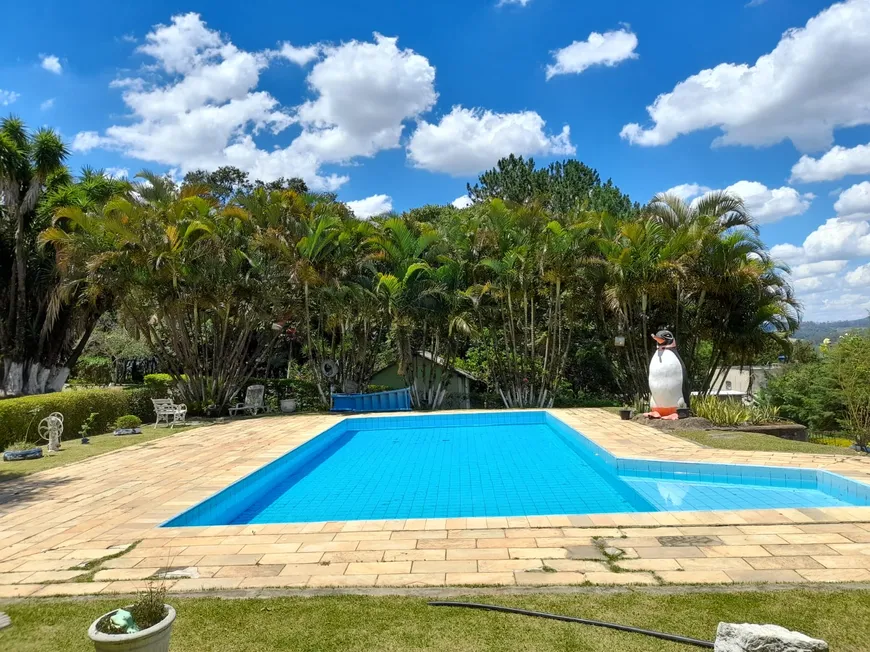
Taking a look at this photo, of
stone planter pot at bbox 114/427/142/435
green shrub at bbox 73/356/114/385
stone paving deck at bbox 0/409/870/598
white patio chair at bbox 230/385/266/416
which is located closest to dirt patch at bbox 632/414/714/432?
stone paving deck at bbox 0/409/870/598

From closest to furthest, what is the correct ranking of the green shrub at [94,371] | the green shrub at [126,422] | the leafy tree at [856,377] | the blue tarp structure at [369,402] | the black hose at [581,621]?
1. the black hose at [581,621]
2. the leafy tree at [856,377]
3. the green shrub at [126,422]
4. the blue tarp structure at [369,402]
5. the green shrub at [94,371]

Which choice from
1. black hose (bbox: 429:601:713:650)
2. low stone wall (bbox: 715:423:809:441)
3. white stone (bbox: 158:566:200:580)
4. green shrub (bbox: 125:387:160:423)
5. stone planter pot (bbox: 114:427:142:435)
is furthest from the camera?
green shrub (bbox: 125:387:160:423)

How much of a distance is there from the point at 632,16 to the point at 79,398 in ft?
48.5

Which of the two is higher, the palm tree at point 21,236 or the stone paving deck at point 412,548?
the palm tree at point 21,236

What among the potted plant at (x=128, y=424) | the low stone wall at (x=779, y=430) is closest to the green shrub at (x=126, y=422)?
the potted plant at (x=128, y=424)

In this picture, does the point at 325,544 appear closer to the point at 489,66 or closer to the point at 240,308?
the point at 240,308

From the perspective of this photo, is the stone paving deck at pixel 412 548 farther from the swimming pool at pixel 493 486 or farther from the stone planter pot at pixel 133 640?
the stone planter pot at pixel 133 640

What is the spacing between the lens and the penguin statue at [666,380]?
35.2 feet

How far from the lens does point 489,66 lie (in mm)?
15414

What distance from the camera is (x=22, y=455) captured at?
8.96 metres

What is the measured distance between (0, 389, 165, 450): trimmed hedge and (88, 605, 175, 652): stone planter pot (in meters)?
9.92

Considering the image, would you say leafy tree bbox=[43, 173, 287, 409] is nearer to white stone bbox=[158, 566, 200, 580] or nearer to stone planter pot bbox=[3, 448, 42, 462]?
stone planter pot bbox=[3, 448, 42, 462]

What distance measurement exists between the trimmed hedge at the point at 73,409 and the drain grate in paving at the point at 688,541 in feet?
36.6

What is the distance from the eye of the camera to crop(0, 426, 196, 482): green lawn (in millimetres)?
8188
